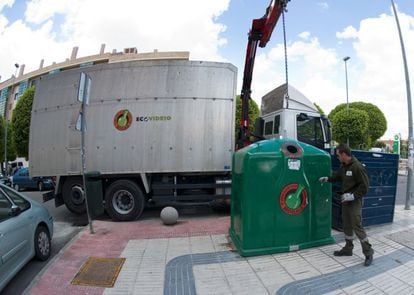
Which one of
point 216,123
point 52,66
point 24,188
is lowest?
point 24,188

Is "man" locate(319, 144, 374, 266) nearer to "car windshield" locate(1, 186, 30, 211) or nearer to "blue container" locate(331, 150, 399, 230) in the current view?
"blue container" locate(331, 150, 399, 230)

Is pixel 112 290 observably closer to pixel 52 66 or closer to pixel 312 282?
pixel 312 282

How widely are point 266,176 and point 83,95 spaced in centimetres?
397

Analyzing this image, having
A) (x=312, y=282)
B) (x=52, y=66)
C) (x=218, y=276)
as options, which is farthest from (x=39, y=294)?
(x=52, y=66)

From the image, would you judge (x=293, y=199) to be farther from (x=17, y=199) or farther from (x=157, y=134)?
(x=17, y=199)

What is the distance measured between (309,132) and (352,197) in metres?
3.55

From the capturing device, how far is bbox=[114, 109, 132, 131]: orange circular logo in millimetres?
7152

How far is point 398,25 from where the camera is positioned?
8.48 m

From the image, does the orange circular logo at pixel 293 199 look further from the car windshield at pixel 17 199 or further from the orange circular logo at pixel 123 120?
the orange circular logo at pixel 123 120

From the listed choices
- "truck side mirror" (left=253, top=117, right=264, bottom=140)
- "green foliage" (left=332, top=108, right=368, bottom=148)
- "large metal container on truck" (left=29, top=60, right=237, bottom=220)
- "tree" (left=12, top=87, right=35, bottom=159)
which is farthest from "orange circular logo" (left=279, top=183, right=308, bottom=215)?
"green foliage" (left=332, top=108, right=368, bottom=148)

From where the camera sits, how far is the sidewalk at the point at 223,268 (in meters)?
3.59

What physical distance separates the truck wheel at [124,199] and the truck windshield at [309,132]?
4.31m

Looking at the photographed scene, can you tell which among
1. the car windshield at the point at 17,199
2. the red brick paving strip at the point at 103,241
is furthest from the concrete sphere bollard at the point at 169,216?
the car windshield at the point at 17,199

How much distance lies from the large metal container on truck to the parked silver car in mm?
2273
